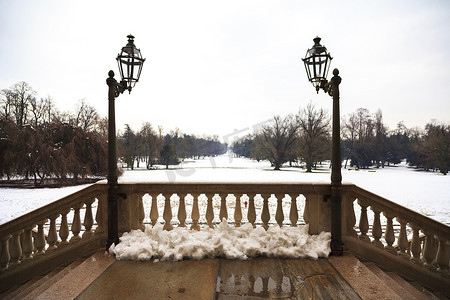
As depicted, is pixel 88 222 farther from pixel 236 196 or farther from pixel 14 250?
pixel 236 196

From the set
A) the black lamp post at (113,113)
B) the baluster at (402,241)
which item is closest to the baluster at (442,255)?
the baluster at (402,241)

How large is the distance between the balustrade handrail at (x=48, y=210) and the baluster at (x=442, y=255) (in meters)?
5.38

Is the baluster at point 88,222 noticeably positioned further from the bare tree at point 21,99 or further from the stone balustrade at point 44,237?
the bare tree at point 21,99

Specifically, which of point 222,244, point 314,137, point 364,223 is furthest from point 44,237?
point 314,137

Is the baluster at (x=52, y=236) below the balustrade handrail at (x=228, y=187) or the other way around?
below

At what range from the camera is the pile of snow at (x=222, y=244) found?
12.5ft

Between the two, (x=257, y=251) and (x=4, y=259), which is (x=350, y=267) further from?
(x=4, y=259)

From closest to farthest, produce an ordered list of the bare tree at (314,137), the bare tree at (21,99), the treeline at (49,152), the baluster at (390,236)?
the baluster at (390,236)
the treeline at (49,152)
the bare tree at (21,99)
the bare tree at (314,137)

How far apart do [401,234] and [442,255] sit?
21.9 inches

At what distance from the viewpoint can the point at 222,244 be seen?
3885 millimetres

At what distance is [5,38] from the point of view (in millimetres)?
9719

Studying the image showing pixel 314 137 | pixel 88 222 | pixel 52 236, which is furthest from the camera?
pixel 314 137

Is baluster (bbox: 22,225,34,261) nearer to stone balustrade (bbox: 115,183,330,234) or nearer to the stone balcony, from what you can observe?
the stone balcony

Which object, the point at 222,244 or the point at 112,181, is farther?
the point at 112,181
